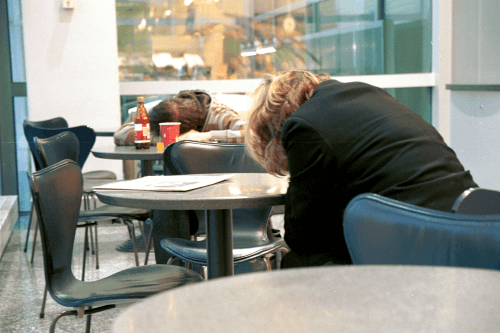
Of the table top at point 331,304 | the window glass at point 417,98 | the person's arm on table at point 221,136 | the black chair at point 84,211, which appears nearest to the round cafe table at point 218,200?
the table top at point 331,304

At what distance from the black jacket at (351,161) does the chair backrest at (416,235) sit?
41cm

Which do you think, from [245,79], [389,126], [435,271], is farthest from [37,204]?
[245,79]

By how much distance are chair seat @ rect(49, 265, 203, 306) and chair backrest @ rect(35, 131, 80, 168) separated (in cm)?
149

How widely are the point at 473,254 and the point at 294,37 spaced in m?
5.67

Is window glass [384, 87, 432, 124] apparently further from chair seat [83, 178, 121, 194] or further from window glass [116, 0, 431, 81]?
chair seat [83, 178, 121, 194]

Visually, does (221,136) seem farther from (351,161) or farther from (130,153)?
(351,161)

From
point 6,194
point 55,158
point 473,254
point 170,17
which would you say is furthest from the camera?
point 170,17

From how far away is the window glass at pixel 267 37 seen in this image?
5910mm

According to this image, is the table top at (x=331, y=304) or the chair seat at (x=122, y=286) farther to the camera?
the chair seat at (x=122, y=286)

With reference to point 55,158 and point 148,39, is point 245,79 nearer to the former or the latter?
point 148,39

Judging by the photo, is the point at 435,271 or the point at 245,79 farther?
the point at 245,79

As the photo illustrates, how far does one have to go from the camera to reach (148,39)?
5.91 metres

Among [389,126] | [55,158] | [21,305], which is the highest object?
[389,126]

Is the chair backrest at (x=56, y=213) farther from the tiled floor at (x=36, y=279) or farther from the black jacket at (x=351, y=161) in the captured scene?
the tiled floor at (x=36, y=279)
